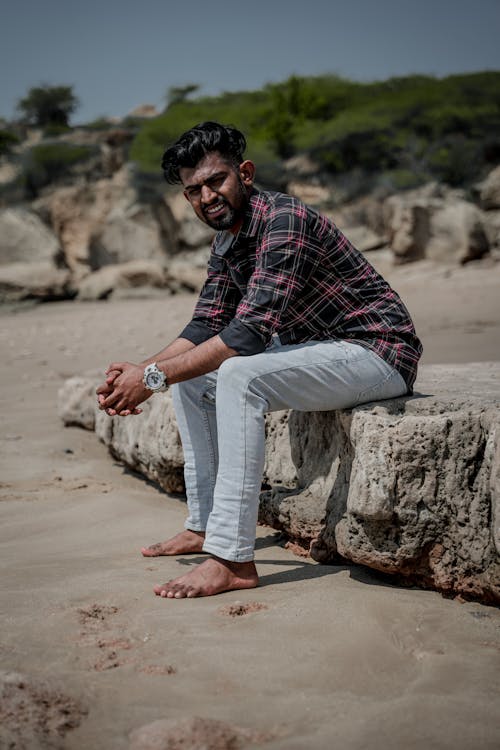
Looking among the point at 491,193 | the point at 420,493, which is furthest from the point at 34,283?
the point at 420,493

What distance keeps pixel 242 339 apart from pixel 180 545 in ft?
2.89

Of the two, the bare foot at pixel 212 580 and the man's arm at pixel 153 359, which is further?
the man's arm at pixel 153 359

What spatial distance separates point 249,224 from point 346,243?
1.20 ft

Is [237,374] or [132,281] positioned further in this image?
[132,281]

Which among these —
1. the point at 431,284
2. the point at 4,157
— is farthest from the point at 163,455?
the point at 4,157

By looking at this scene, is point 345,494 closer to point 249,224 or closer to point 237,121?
point 249,224

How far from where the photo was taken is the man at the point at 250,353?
2.52 meters

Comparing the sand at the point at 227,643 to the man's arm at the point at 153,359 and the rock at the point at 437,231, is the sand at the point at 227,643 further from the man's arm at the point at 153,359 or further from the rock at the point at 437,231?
the rock at the point at 437,231

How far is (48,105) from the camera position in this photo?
3747cm

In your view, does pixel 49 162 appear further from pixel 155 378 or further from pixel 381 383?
pixel 381 383

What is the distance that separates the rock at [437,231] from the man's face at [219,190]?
12682mm

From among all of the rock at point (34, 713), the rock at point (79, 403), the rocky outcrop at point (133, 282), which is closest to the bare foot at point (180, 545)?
the rock at point (34, 713)

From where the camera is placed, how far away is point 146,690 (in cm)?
183

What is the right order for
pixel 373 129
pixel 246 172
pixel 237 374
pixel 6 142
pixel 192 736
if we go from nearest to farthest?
pixel 192 736, pixel 237 374, pixel 246 172, pixel 373 129, pixel 6 142
